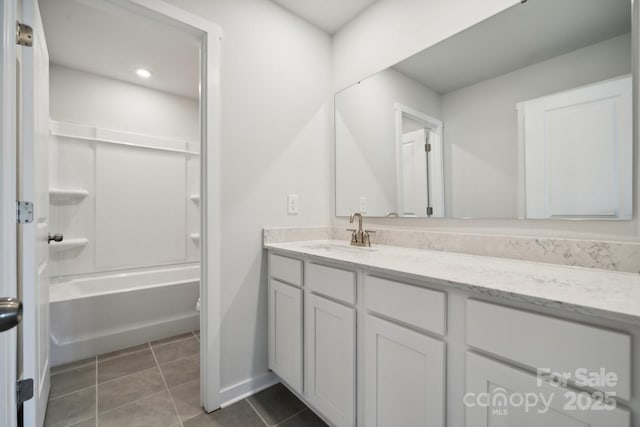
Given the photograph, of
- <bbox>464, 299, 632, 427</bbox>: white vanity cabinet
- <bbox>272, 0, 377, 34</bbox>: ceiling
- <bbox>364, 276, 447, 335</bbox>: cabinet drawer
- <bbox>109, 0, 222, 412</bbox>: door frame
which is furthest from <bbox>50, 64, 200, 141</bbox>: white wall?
<bbox>464, 299, 632, 427</bbox>: white vanity cabinet

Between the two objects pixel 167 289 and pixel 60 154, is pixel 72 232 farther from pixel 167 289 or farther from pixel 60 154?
pixel 167 289

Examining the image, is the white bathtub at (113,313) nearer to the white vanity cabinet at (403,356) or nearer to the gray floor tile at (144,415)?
the gray floor tile at (144,415)

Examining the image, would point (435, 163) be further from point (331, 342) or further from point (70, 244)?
point (70, 244)

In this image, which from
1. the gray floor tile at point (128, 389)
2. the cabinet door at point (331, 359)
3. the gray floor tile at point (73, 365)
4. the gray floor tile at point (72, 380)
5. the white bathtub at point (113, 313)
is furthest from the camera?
the white bathtub at point (113, 313)

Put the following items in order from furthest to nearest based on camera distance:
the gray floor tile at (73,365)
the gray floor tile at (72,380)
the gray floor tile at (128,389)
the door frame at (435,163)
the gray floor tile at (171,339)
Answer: the gray floor tile at (171,339)
the gray floor tile at (73,365)
the gray floor tile at (72,380)
the gray floor tile at (128,389)
the door frame at (435,163)

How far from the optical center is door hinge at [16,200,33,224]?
1.06 meters

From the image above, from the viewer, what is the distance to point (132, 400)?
160 centimetres

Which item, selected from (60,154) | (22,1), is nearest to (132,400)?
(22,1)

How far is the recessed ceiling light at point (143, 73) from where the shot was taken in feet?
8.43

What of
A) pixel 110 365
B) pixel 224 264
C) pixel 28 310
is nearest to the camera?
pixel 28 310

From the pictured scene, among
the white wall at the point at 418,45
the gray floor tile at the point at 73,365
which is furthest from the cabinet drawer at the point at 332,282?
the gray floor tile at the point at 73,365

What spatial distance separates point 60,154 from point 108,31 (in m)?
1.22

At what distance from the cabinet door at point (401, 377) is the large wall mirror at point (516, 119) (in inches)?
28.7

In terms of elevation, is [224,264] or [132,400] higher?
[224,264]
